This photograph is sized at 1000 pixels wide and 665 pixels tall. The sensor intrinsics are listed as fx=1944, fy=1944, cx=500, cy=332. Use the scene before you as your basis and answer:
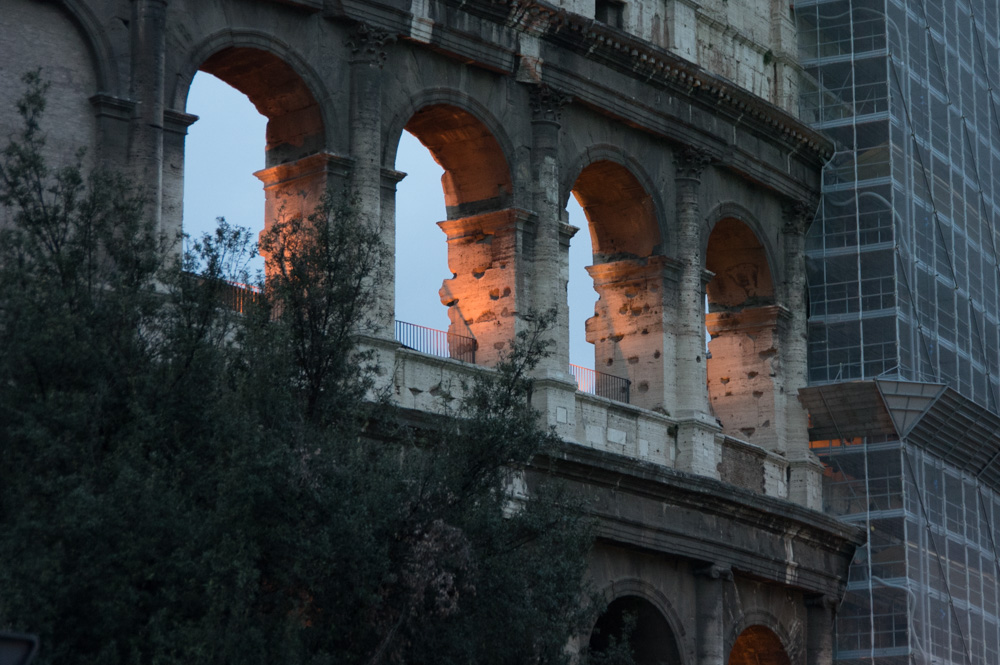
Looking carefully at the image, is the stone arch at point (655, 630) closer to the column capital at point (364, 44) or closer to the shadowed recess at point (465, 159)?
the shadowed recess at point (465, 159)

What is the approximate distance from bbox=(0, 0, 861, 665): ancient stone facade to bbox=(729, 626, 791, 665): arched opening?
4 centimetres

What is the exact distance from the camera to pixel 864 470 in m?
23.7

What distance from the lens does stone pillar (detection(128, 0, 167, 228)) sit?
55.2 ft

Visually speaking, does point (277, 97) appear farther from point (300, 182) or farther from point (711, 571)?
point (711, 571)

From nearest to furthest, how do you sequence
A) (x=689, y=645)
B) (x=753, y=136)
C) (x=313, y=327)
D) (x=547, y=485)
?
(x=313, y=327), (x=547, y=485), (x=689, y=645), (x=753, y=136)

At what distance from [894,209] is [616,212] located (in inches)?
155

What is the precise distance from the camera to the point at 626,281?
2227 centimetres

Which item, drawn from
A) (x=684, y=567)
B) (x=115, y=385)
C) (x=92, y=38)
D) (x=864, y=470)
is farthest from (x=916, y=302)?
(x=115, y=385)

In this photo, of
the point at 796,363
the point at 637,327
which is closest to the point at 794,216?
the point at 796,363

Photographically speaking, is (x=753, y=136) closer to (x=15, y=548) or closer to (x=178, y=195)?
(x=178, y=195)

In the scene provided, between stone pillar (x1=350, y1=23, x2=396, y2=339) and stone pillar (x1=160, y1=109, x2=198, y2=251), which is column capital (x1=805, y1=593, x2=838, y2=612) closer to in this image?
stone pillar (x1=350, y1=23, x2=396, y2=339)

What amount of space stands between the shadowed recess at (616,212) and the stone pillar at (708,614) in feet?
12.1

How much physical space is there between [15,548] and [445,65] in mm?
8890

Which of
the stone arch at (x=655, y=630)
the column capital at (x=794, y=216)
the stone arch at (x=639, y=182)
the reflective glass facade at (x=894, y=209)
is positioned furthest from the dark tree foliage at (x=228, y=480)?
the column capital at (x=794, y=216)
